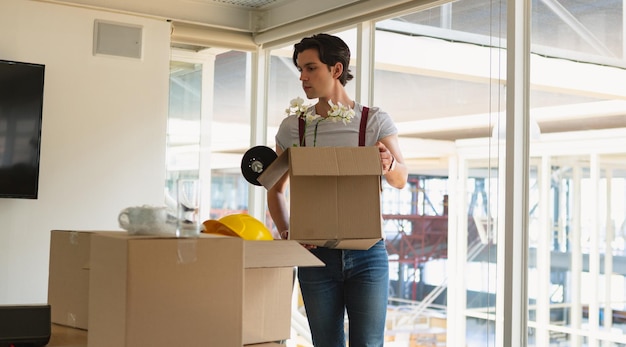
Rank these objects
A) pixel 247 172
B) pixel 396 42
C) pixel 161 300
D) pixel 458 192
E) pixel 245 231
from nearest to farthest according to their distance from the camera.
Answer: pixel 161 300 < pixel 245 231 < pixel 247 172 < pixel 458 192 < pixel 396 42

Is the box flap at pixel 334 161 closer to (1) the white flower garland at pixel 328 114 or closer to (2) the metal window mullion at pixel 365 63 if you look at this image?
(1) the white flower garland at pixel 328 114

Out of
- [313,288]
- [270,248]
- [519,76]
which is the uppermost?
[519,76]

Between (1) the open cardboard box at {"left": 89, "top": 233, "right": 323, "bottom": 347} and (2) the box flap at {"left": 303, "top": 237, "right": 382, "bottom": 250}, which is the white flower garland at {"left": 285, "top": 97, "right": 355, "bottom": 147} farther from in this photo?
(1) the open cardboard box at {"left": 89, "top": 233, "right": 323, "bottom": 347}

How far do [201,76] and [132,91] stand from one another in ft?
2.21

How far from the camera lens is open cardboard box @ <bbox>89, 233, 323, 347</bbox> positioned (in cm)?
149

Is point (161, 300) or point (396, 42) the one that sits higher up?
point (396, 42)

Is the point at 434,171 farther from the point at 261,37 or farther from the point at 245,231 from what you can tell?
the point at 245,231

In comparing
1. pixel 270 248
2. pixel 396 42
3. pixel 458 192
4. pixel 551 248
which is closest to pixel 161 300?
Result: pixel 270 248

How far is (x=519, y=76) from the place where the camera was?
129 inches

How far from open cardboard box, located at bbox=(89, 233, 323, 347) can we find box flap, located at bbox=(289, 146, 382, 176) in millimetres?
302

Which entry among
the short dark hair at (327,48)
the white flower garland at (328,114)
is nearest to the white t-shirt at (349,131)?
the white flower garland at (328,114)

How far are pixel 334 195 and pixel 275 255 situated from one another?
35 cm

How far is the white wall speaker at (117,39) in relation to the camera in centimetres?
440

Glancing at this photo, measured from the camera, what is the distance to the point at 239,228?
71.8 inches
